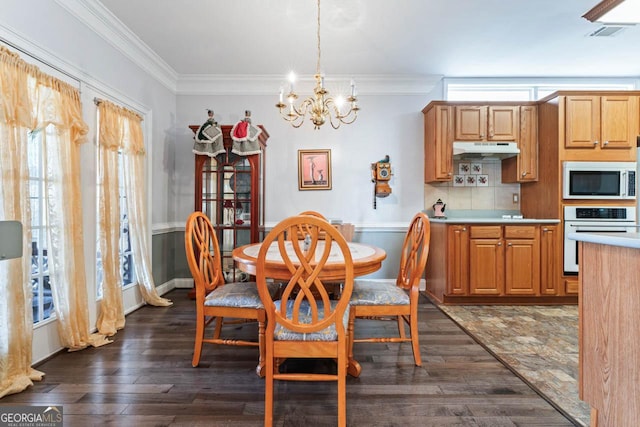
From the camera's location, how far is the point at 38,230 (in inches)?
88.2

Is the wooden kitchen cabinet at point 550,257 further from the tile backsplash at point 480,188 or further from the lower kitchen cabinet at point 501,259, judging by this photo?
the tile backsplash at point 480,188

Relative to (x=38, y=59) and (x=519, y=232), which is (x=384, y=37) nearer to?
(x=519, y=232)

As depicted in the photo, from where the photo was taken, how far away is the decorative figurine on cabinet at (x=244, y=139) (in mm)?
3672

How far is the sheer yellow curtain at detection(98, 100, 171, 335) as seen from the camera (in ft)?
9.12

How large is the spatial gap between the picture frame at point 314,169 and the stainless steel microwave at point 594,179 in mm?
2624

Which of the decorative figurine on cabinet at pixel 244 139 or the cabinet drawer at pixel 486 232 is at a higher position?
the decorative figurine on cabinet at pixel 244 139

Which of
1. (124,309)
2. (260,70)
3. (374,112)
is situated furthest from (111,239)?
(374,112)

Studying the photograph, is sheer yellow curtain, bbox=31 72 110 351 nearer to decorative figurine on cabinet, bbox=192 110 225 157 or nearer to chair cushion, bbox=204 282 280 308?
chair cushion, bbox=204 282 280 308

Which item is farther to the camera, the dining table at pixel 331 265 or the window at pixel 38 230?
the window at pixel 38 230

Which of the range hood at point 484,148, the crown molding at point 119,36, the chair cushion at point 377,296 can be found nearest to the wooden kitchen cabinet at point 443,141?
the range hood at point 484,148

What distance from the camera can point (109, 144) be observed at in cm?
281

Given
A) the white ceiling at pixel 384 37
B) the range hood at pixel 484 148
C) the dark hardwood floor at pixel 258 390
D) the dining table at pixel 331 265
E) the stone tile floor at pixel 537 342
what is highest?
the white ceiling at pixel 384 37

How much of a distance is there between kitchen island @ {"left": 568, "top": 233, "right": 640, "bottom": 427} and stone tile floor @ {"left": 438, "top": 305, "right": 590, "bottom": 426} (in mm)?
412

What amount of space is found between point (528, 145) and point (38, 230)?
4.73 m
